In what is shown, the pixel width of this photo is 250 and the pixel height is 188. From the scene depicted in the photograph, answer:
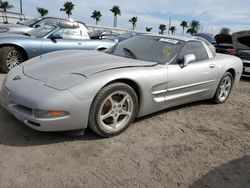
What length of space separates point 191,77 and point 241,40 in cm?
582

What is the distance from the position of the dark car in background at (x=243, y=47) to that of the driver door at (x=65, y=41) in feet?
16.0

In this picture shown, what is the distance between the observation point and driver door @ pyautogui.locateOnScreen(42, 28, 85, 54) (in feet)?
23.4

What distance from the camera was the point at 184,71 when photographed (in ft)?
14.9

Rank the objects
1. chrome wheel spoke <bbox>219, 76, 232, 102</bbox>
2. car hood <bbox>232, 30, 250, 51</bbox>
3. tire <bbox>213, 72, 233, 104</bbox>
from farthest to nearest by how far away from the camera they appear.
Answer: car hood <bbox>232, 30, 250, 51</bbox> → chrome wheel spoke <bbox>219, 76, 232, 102</bbox> → tire <bbox>213, 72, 233, 104</bbox>

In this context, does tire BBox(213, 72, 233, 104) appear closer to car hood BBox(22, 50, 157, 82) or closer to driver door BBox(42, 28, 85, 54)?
car hood BBox(22, 50, 157, 82)

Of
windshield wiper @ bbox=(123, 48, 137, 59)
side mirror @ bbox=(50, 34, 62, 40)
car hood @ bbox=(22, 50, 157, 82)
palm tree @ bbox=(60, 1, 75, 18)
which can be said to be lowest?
car hood @ bbox=(22, 50, 157, 82)

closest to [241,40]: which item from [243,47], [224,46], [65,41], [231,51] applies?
[243,47]

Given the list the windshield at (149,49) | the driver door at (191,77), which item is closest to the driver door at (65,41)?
the windshield at (149,49)

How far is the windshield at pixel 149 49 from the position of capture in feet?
14.7

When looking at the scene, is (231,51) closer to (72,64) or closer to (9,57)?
(9,57)

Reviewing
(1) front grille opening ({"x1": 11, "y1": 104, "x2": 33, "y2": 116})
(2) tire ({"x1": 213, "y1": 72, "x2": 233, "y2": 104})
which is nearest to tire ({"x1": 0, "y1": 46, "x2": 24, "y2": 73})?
(1) front grille opening ({"x1": 11, "y1": 104, "x2": 33, "y2": 116})

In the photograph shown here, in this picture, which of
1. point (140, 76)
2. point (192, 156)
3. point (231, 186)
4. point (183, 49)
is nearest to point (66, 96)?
point (140, 76)

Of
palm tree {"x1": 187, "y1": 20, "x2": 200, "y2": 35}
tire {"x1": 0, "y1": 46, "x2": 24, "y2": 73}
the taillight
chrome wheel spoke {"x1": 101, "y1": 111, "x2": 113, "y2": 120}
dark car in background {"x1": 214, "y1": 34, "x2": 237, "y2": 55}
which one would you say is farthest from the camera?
palm tree {"x1": 187, "y1": 20, "x2": 200, "y2": 35}

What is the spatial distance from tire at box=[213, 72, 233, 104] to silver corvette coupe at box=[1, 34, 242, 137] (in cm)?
30
